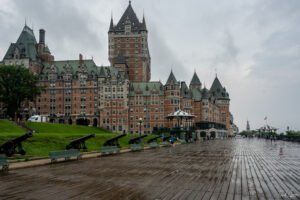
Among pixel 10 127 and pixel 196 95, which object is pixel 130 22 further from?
pixel 10 127

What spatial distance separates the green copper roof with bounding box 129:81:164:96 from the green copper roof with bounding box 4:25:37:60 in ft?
126

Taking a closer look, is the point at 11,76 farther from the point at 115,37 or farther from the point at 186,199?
the point at 186,199

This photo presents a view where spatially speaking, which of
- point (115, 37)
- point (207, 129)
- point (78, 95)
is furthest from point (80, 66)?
point (207, 129)

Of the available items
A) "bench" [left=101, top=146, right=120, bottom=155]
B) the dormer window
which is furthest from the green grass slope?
the dormer window

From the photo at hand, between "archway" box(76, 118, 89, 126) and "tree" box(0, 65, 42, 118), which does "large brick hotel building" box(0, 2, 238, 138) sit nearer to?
"archway" box(76, 118, 89, 126)

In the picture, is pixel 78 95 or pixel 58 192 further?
pixel 78 95

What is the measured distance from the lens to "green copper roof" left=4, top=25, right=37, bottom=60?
112m

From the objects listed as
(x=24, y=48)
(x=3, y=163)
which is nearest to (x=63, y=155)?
(x=3, y=163)

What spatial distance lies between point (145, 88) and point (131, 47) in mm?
22898

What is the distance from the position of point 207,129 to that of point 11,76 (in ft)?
250

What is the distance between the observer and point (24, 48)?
373 feet

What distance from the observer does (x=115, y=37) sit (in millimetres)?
131625

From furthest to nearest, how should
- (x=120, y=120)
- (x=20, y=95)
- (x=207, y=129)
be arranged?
1. (x=207, y=129)
2. (x=120, y=120)
3. (x=20, y=95)

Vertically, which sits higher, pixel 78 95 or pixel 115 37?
pixel 115 37
